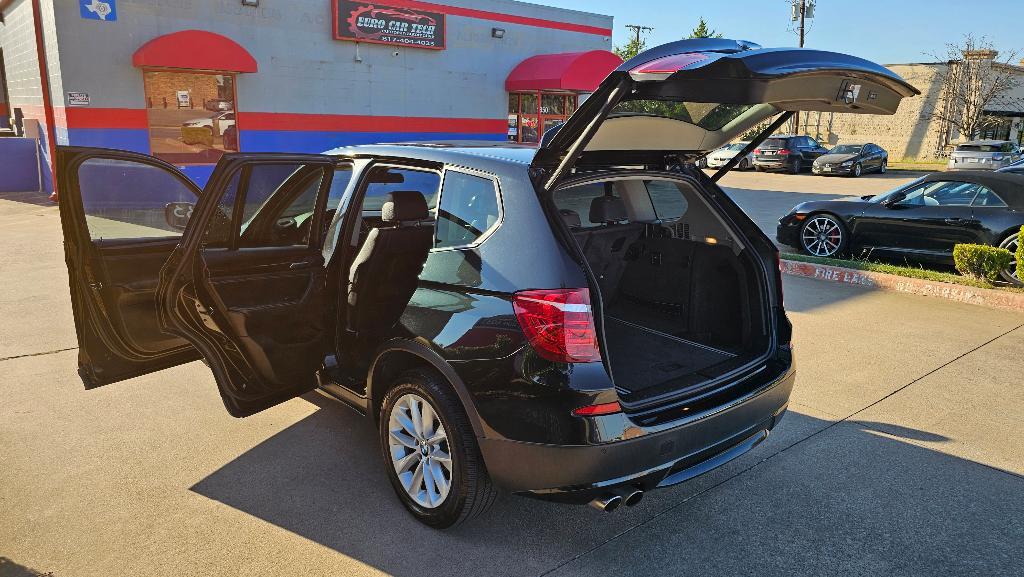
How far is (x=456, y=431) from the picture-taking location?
3.07 metres

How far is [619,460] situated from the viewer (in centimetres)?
282

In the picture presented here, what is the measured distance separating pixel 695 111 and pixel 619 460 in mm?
1833

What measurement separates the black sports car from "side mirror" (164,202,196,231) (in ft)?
26.9

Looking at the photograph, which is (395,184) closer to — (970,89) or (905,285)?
(905,285)

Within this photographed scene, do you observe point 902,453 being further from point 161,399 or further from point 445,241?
point 161,399

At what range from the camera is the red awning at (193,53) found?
14281mm

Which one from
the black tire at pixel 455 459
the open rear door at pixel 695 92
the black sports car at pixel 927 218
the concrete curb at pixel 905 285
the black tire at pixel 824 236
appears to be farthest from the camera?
the black tire at pixel 824 236

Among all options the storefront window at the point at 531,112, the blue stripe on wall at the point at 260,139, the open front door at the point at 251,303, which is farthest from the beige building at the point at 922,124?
the open front door at the point at 251,303

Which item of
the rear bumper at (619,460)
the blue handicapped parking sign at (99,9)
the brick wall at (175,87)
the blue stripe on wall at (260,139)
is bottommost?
the rear bumper at (619,460)

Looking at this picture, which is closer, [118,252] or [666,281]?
[118,252]

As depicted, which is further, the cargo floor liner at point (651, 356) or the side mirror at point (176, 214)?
the side mirror at point (176, 214)

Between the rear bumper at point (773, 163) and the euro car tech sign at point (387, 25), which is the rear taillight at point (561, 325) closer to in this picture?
the euro car tech sign at point (387, 25)

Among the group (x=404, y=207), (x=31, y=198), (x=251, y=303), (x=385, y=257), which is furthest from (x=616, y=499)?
(x=31, y=198)

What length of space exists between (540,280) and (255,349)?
1.75 metres
